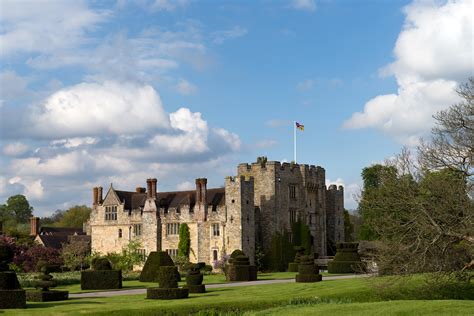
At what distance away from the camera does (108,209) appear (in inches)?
2682

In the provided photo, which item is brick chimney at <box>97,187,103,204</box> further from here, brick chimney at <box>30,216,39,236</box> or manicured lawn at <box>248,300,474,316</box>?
manicured lawn at <box>248,300,474,316</box>

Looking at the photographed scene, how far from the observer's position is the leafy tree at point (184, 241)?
199ft

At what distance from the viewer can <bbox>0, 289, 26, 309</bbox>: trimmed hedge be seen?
27719mm

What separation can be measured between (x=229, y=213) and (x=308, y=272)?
19524 mm

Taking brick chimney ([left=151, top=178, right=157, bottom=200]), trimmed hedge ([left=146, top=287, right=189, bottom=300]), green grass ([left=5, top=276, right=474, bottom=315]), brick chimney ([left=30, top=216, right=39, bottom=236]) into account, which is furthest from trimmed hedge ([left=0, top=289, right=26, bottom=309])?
brick chimney ([left=30, top=216, right=39, bottom=236])

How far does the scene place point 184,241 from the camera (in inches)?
2399

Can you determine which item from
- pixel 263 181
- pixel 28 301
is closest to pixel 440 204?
pixel 28 301

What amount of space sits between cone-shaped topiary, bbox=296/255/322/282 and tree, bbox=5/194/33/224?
110810 millimetres

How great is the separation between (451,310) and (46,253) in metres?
47.4

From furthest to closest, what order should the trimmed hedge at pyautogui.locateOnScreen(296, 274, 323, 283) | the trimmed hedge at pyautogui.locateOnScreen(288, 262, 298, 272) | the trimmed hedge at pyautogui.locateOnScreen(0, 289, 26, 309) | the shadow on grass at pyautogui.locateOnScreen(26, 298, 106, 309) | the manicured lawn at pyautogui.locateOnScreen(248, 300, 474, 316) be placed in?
the trimmed hedge at pyautogui.locateOnScreen(288, 262, 298, 272), the trimmed hedge at pyautogui.locateOnScreen(296, 274, 323, 283), the shadow on grass at pyautogui.locateOnScreen(26, 298, 106, 309), the trimmed hedge at pyautogui.locateOnScreen(0, 289, 26, 309), the manicured lawn at pyautogui.locateOnScreen(248, 300, 474, 316)

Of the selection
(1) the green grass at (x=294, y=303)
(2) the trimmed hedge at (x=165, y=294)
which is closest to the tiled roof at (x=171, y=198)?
(1) the green grass at (x=294, y=303)

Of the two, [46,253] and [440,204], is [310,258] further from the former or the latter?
[46,253]

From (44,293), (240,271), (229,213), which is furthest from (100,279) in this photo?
(229,213)

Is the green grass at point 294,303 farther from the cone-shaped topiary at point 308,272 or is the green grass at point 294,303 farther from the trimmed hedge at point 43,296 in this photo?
the cone-shaped topiary at point 308,272
